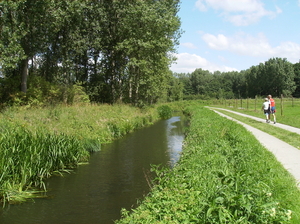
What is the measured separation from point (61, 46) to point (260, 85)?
7497 centimetres

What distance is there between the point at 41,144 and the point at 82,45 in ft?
71.9

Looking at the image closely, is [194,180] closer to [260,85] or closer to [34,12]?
[34,12]

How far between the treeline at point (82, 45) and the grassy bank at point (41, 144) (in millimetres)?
5172

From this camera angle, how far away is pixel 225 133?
11.6 metres

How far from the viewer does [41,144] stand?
9953mm

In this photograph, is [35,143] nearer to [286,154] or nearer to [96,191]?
[96,191]

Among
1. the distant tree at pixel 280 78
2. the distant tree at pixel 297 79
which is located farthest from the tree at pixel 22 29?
the distant tree at pixel 297 79

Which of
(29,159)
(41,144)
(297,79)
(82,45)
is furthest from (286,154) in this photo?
(297,79)

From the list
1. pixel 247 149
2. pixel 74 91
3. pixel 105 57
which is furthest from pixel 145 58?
pixel 247 149

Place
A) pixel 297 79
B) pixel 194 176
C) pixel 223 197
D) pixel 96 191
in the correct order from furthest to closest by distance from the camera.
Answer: pixel 297 79
pixel 96 191
pixel 194 176
pixel 223 197

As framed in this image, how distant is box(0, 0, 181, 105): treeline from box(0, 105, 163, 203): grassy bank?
517cm

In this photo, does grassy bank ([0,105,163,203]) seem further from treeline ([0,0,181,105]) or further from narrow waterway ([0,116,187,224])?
treeline ([0,0,181,105])

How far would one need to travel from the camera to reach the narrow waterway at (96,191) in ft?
21.8

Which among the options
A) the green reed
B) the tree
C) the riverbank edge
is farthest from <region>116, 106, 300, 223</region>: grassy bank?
the tree
